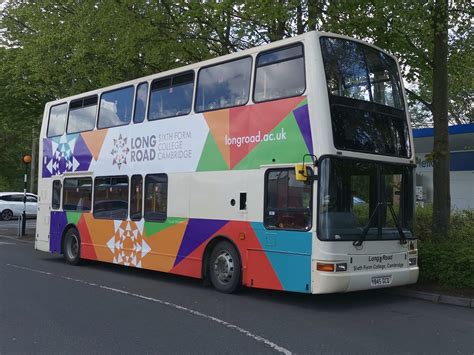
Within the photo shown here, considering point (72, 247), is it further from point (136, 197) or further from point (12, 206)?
point (12, 206)

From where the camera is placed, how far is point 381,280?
8.77m

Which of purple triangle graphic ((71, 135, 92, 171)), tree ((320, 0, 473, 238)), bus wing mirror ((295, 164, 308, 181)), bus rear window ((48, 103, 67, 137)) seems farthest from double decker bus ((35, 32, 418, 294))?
bus rear window ((48, 103, 67, 137))

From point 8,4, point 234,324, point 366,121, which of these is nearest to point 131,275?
point 234,324

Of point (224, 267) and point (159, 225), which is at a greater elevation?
point (159, 225)

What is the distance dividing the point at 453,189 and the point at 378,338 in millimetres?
22436

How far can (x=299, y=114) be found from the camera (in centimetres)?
873

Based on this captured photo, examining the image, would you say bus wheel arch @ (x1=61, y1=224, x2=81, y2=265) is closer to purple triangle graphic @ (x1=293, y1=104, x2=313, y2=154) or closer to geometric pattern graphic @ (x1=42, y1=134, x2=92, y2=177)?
geometric pattern graphic @ (x1=42, y1=134, x2=92, y2=177)

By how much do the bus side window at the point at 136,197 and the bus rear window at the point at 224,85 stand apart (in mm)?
2338

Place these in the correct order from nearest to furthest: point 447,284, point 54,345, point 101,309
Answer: point 54,345
point 101,309
point 447,284

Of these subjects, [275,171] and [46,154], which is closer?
[275,171]

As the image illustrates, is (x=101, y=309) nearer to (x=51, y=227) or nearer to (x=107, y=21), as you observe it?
(x=51, y=227)

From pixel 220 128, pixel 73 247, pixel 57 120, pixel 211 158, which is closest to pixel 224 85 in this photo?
pixel 220 128

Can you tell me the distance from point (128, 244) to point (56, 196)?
3.71m

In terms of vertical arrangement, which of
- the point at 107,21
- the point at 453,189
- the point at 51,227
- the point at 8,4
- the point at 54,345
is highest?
the point at 8,4
